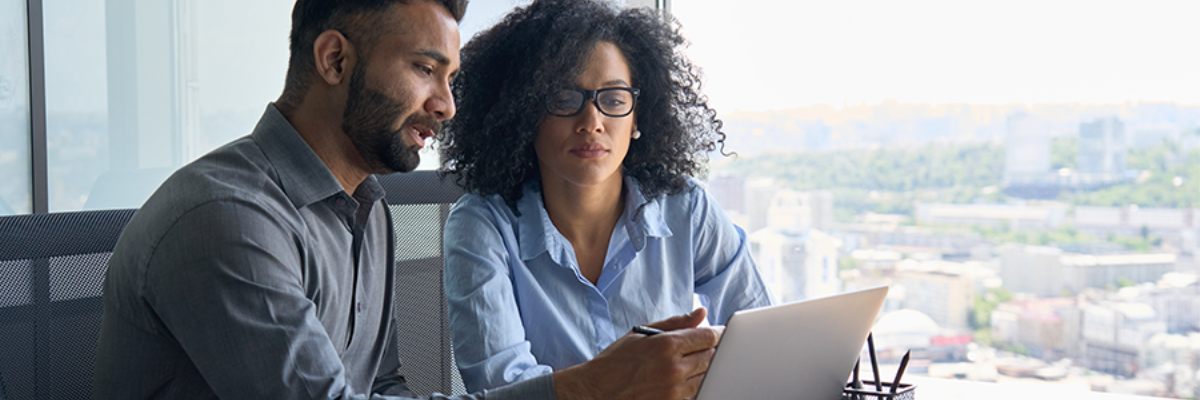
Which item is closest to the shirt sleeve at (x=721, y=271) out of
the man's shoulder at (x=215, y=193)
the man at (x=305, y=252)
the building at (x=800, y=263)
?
the man at (x=305, y=252)

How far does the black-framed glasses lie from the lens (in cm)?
136

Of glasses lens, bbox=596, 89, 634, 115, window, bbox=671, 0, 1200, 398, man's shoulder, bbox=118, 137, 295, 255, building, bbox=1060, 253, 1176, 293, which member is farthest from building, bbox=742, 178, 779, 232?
man's shoulder, bbox=118, 137, 295, 255

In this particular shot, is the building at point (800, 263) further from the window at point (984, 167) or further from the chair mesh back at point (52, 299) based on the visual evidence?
the chair mesh back at point (52, 299)

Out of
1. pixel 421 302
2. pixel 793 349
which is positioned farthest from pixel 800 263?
pixel 793 349

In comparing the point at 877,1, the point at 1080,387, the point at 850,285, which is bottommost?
the point at 1080,387

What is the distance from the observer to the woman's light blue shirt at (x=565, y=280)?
1205 millimetres

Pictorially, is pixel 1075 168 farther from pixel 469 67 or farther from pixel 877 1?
pixel 469 67

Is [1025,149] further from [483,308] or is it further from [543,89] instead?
[483,308]

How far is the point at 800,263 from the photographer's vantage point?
288 centimetres

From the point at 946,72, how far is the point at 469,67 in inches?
67.8

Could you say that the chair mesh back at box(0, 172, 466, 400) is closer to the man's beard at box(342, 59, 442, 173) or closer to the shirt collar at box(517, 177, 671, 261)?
the man's beard at box(342, 59, 442, 173)

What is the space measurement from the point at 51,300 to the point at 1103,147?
268cm

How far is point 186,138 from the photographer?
2.09 metres

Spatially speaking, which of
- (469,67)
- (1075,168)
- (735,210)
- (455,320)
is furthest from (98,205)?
(1075,168)
